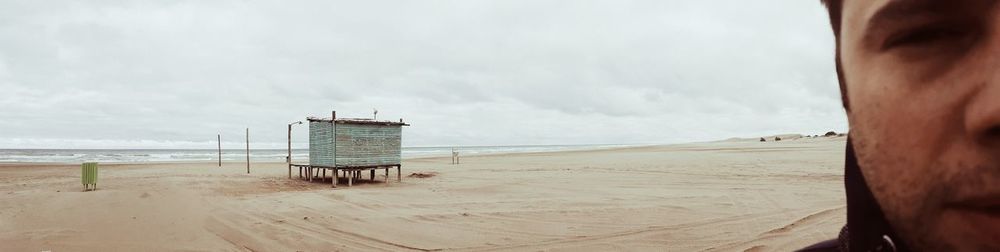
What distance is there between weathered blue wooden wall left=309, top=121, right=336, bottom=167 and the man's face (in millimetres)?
17392

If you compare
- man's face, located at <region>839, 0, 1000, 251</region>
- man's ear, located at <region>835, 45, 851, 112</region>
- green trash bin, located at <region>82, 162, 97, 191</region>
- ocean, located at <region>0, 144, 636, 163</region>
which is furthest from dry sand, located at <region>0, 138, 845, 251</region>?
ocean, located at <region>0, 144, 636, 163</region>

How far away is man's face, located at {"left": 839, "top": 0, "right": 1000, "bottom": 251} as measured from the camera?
583 mm

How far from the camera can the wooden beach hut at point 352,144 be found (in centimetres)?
1703

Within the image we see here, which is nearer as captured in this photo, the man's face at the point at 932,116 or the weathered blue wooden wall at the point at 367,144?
the man's face at the point at 932,116

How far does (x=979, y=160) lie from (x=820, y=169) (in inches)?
800

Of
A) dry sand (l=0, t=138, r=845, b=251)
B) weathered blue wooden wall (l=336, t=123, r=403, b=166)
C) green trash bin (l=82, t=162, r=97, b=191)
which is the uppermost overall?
weathered blue wooden wall (l=336, t=123, r=403, b=166)

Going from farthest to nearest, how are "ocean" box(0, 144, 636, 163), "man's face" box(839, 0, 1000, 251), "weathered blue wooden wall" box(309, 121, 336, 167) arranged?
1. "ocean" box(0, 144, 636, 163)
2. "weathered blue wooden wall" box(309, 121, 336, 167)
3. "man's face" box(839, 0, 1000, 251)

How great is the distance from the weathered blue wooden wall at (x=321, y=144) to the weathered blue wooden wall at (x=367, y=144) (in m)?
0.38

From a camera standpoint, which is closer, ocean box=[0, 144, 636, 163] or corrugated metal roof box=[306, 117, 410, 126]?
corrugated metal roof box=[306, 117, 410, 126]

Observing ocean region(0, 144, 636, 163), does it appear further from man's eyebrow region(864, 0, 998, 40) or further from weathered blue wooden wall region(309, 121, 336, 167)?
man's eyebrow region(864, 0, 998, 40)

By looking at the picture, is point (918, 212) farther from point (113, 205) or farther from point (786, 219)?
point (113, 205)

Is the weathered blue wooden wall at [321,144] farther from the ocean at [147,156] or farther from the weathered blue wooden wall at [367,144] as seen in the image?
the ocean at [147,156]

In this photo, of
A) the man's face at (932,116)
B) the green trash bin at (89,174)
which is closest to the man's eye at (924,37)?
the man's face at (932,116)

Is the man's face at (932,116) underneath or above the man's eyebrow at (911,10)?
underneath
